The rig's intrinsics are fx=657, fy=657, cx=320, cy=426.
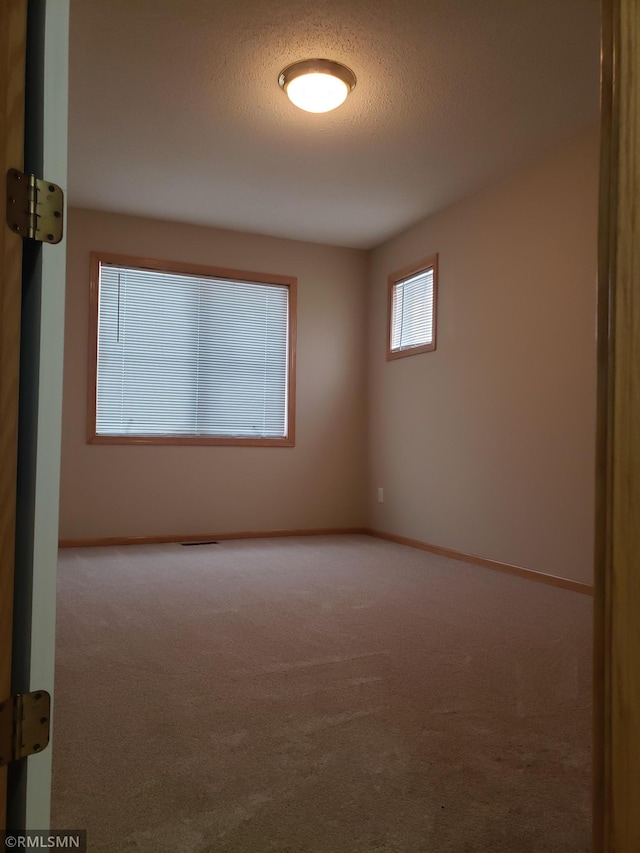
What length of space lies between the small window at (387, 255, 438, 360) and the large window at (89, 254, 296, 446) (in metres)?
0.89

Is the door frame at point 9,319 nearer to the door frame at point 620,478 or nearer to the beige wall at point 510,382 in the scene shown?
the door frame at point 620,478

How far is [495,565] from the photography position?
14.2 ft

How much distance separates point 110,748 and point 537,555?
2.97 m

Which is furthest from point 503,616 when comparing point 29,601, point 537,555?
point 29,601

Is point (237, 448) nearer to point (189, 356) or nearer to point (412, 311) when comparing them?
point (189, 356)

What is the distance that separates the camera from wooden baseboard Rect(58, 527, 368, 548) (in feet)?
16.6

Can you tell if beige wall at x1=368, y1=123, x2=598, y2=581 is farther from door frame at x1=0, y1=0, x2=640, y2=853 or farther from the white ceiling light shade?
door frame at x1=0, y1=0, x2=640, y2=853

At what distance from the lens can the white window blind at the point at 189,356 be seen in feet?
17.3

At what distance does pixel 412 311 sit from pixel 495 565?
2210 millimetres

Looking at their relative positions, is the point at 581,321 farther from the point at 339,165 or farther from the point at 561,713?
the point at 561,713

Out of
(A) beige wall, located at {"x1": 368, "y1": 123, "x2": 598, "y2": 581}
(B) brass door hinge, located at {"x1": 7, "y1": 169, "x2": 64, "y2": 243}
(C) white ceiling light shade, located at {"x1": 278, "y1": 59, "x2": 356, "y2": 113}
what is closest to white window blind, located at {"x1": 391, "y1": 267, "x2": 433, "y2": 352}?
(A) beige wall, located at {"x1": 368, "y1": 123, "x2": 598, "y2": 581}

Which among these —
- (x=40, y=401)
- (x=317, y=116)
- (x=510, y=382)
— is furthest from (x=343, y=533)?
(x=40, y=401)

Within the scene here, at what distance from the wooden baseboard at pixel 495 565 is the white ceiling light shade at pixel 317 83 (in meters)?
2.88

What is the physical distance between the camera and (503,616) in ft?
10.2
